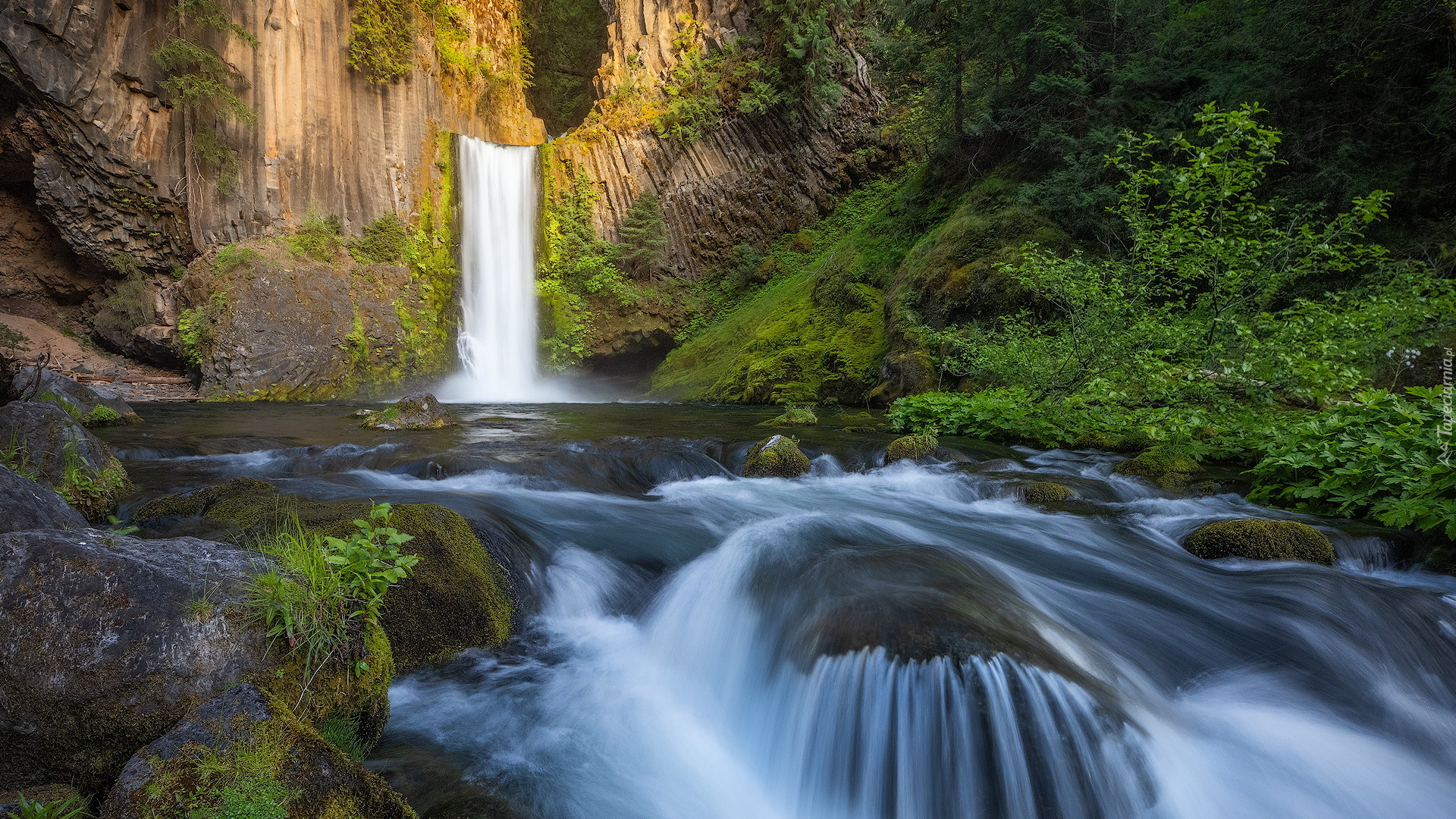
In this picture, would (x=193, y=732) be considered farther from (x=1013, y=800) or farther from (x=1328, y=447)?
(x=1328, y=447)

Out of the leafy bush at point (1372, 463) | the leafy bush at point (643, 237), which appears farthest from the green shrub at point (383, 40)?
the leafy bush at point (1372, 463)

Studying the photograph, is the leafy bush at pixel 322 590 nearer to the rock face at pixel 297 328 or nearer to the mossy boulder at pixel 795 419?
the mossy boulder at pixel 795 419

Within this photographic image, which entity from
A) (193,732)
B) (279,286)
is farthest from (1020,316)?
(279,286)

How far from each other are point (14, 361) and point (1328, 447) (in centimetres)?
1024

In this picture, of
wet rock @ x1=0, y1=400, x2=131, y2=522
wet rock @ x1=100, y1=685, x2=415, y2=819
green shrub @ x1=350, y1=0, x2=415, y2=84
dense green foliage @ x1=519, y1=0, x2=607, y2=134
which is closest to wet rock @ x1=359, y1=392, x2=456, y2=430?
wet rock @ x1=0, y1=400, x2=131, y2=522

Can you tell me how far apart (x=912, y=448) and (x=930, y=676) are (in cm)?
523

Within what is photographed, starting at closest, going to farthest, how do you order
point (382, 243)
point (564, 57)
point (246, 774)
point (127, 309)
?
point (246, 774)
point (127, 309)
point (382, 243)
point (564, 57)

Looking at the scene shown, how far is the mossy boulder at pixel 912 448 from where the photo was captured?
7664mm

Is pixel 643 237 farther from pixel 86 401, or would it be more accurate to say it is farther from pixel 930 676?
pixel 930 676

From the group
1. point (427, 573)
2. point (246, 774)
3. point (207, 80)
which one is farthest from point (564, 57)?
point (246, 774)

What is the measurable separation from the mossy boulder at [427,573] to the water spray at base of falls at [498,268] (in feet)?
49.6

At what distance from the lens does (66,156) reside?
15430mm

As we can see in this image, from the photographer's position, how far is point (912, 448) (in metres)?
7.72

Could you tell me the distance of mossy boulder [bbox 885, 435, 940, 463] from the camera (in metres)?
7.66
